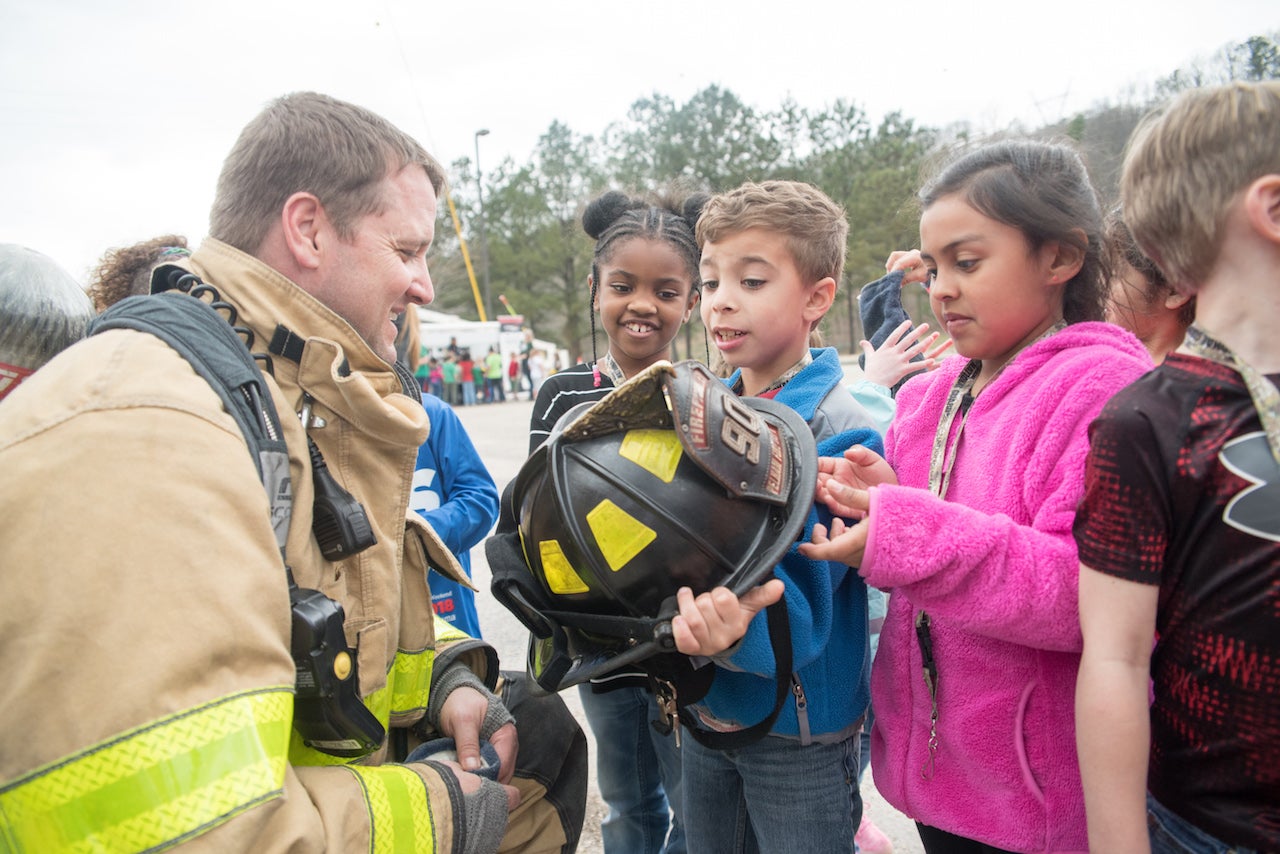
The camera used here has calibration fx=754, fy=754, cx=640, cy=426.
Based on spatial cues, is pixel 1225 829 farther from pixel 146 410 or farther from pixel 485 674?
pixel 146 410

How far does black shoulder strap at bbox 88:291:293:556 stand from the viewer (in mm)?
1188

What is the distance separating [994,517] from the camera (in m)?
1.35

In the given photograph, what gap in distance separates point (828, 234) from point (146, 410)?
5.34 feet

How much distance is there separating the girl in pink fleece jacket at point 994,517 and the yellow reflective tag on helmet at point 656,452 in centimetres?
34

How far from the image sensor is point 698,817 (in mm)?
1902

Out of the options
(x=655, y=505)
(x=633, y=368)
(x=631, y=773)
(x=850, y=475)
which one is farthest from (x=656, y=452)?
(x=631, y=773)

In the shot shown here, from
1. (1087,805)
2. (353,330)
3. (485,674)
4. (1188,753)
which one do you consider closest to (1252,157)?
(1188,753)

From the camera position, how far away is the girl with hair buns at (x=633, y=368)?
256 centimetres

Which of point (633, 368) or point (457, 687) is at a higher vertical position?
point (633, 368)

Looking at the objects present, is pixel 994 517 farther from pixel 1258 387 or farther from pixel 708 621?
pixel 708 621

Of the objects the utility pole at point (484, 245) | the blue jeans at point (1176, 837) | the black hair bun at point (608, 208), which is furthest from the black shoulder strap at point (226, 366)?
the utility pole at point (484, 245)

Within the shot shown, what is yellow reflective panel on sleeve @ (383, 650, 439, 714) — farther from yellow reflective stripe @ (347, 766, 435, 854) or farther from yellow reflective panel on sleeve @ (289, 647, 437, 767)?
yellow reflective stripe @ (347, 766, 435, 854)

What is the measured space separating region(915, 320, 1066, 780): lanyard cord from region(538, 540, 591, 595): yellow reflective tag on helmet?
0.73m

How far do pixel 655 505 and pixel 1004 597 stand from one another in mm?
635
